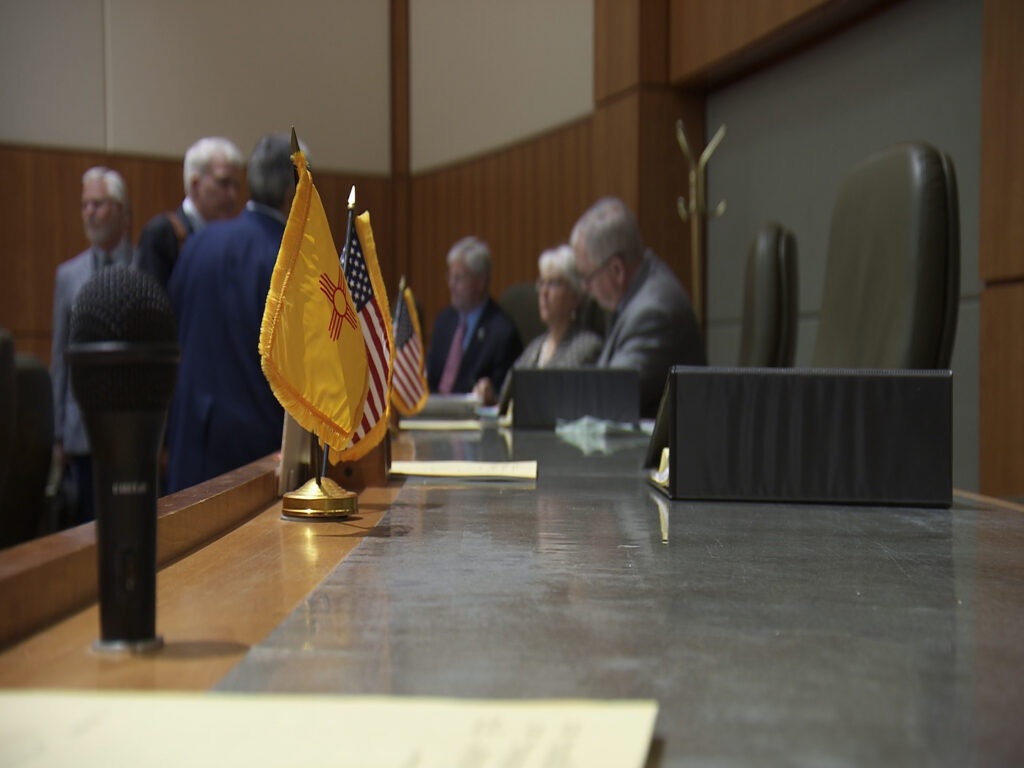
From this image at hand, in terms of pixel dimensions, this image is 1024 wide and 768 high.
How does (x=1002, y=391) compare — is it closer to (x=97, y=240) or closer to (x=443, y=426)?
(x=443, y=426)

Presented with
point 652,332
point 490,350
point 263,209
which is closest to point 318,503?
point 263,209

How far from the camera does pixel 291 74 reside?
7.55 meters

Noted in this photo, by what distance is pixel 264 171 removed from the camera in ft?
8.73

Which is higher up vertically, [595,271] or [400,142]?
[400,142]

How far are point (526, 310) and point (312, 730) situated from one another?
5531 millimetres

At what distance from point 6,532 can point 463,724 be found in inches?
57.6

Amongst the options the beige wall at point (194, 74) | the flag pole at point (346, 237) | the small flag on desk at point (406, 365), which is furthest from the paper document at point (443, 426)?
the beige wall at point (194, 74)

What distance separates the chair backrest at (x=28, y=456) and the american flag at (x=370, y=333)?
0.65 metres

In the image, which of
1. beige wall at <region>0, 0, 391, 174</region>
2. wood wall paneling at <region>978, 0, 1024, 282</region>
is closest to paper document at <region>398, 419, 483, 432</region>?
wood wall paneling at <region>978, 0, 1024, 282</region>

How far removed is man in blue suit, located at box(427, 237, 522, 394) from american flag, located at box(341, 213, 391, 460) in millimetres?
3454

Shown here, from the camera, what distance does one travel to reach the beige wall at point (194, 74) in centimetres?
659

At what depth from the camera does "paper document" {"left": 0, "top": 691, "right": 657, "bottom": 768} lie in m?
0.51

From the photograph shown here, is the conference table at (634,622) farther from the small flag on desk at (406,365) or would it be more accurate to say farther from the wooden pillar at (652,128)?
the wooden pillar at (652,128)

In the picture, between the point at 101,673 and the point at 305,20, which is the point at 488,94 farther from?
the point at 101,673
